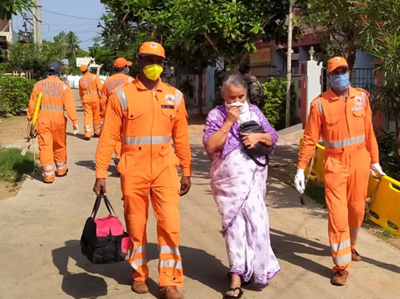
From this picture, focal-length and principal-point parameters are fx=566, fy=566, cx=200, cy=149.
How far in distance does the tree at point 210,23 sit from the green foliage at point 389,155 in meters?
6.49

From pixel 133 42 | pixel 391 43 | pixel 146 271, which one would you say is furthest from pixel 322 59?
pixel 133 42

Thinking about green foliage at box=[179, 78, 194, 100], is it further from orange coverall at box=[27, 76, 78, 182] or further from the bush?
orange coverall at box=[27, 76, 78, 182]

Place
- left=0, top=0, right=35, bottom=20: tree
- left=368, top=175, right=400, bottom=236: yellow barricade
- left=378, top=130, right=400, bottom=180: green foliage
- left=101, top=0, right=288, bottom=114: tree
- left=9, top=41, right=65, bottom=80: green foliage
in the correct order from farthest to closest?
left=9, top=41, right=65, bottom=80: green foliage
left=101, top=0, right=288, bottom=114: tree
left=378, top=130, right=400, bottom=180: green foliage
left=0, top=0, right=35, bottom=20: tree
left=368, top=175, right=400, bottom=236: yellow barricade

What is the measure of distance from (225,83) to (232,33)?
10.7m

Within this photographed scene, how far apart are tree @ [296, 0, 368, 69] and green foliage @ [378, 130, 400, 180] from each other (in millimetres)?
1499

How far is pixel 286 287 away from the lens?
4.85 metres

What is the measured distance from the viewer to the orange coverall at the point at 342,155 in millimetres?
4879

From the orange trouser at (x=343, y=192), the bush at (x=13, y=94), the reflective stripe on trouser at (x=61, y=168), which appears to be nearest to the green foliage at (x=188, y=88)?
the bush at (x=13, y=94)

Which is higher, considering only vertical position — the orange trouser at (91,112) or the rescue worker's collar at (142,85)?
the rescue worker's collar at (142,85)

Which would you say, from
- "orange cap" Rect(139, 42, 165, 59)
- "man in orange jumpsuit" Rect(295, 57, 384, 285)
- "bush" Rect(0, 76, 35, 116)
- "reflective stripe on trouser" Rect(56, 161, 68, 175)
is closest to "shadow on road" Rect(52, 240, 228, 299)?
"man in orange jumpsuit" Rect(295, 57, 384, 285)

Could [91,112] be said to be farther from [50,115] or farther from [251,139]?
[251,139]

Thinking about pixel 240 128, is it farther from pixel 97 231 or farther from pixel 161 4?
pixel 161 4

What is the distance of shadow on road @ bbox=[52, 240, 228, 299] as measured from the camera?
15.8 ft

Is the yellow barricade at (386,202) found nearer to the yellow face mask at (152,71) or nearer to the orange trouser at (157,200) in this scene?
the orange trouser at (157,200)
